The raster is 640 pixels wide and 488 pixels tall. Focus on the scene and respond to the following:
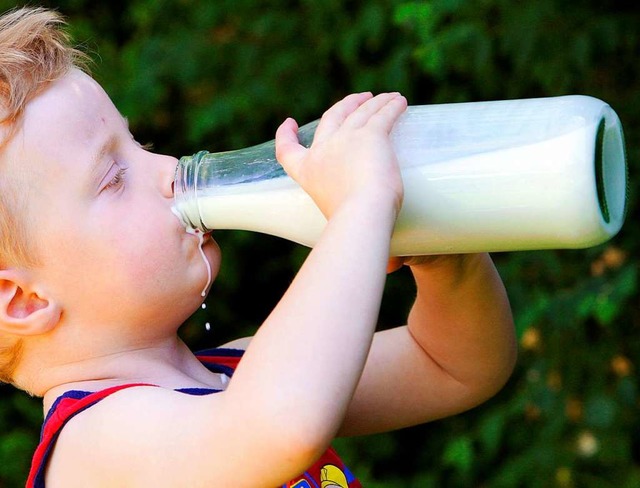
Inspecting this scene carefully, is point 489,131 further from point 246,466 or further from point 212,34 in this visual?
point 212,34

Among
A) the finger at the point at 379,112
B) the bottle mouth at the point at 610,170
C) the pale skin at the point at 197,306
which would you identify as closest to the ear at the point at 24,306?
the pale skin at the point at 197,306

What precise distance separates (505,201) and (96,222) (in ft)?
1.46

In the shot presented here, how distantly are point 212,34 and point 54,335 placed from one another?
1484mm

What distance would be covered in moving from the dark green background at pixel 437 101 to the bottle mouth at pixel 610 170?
0.93m

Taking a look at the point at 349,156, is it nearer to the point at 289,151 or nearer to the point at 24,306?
the point at 289,151

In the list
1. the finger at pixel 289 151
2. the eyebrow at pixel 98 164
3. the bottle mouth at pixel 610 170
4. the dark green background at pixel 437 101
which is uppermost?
the finger at pixel 289 151

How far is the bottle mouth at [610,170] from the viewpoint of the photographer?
1041mm

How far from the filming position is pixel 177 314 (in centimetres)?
123

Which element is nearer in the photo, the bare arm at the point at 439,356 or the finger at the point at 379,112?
the finger at the point at 379,112

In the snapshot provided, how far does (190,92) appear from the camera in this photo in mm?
2641

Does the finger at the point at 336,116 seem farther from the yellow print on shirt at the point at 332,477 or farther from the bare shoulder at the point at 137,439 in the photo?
the yellow print on shirt at the point at 332,477

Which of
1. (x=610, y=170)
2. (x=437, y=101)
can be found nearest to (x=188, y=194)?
(x=610, y=170)

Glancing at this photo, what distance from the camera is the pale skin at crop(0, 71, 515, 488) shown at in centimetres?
95

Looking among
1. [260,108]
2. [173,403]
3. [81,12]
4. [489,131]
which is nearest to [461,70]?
[260,108]
